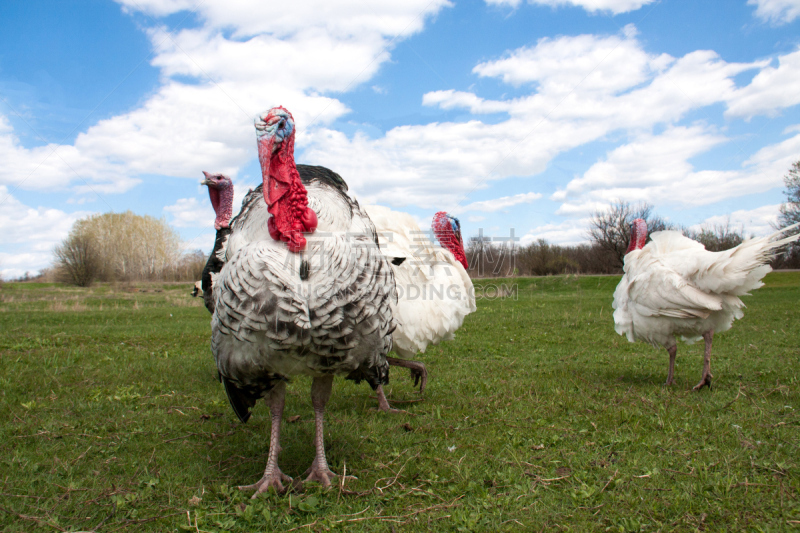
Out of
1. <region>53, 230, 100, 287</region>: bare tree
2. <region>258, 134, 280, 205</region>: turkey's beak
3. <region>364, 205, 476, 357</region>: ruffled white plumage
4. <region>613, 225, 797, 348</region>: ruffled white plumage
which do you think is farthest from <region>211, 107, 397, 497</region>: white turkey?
<region>53, 230, 100, 287</region>: bare tree

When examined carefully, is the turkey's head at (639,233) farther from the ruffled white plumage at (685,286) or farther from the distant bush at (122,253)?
the distant bush at (122,253)

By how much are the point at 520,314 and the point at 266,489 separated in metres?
11.3

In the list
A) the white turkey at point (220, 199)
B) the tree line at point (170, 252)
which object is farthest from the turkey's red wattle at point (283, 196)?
the tree line at point (170, 252)

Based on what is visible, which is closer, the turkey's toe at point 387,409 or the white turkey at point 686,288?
the turkey's toe at point 387,409

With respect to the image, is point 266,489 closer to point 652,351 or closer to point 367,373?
point 367,373

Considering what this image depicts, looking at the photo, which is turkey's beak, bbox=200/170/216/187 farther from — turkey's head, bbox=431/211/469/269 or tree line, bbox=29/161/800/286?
tree line, bbox=29/161/800/286

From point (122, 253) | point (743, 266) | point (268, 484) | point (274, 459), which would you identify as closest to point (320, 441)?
point (274, 459)

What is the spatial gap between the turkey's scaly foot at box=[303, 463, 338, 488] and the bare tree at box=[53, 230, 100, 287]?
3903 centimetres

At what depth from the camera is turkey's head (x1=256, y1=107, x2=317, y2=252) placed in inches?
122

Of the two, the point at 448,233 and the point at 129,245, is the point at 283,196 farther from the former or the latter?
the point at 129,245

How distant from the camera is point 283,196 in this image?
313 cm

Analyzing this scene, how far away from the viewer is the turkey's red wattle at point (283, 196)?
310 centimetres

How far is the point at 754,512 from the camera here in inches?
112

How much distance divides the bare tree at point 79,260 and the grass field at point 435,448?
107ft
